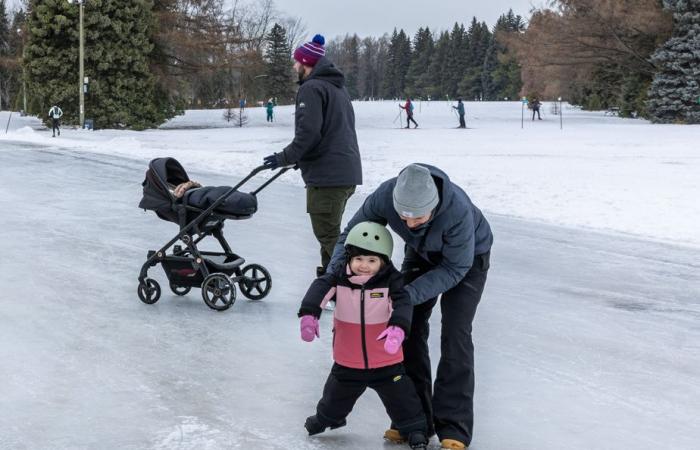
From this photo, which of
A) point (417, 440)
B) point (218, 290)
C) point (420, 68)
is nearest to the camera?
point (417, 440)

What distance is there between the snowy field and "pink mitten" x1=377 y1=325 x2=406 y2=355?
0.63 meters

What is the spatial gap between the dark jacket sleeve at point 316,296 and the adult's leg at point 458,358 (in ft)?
1.67

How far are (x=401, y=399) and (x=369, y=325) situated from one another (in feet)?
1.25

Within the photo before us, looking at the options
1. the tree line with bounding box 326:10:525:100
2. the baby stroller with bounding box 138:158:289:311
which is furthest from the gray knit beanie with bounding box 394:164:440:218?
the tree line with bounding box 326:10:525:100

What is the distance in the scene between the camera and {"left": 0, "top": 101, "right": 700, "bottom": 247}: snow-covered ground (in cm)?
1128

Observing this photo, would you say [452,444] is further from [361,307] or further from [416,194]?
[416,194]

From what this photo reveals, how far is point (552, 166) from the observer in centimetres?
1747

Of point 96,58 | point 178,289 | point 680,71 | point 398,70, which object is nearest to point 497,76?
point 398,70

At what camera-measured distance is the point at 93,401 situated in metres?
4.22

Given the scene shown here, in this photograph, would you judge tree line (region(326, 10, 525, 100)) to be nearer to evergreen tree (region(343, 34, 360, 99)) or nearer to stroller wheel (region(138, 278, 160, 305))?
evergreen tree (region(343, 34, 360, 99))

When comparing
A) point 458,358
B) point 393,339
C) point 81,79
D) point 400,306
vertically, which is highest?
point 81,79

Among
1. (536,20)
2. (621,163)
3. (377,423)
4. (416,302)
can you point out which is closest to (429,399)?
(377,423)

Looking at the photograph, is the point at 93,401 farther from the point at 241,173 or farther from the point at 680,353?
the point at 241,173

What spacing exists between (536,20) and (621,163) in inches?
1303
